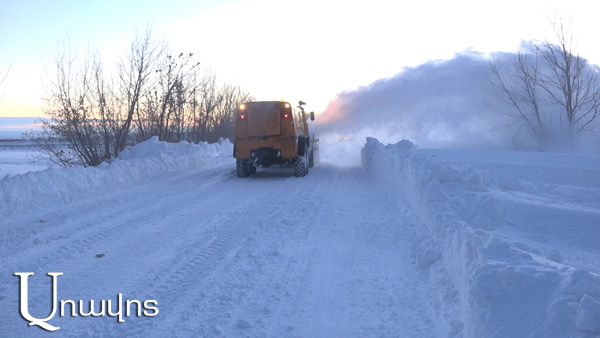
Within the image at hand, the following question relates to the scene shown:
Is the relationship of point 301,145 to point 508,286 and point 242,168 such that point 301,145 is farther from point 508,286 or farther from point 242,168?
point 508,286

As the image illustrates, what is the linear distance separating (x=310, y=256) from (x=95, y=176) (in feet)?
27.2

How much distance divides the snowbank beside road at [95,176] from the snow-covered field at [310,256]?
0.18 ft

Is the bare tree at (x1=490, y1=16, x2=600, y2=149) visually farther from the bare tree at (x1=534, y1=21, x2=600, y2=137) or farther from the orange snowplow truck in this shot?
the orange snowplow truck

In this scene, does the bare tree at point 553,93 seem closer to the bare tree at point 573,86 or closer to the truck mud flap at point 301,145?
the bare tree at point 573,86

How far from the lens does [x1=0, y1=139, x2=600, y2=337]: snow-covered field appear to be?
13.6ft

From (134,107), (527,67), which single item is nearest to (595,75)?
(527,67)

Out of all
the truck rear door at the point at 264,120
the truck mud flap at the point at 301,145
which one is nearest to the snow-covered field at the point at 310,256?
the truck mud flap at the point at 301,145

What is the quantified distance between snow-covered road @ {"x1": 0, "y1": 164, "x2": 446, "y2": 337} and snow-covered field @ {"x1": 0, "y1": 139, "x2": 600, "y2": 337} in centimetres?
2

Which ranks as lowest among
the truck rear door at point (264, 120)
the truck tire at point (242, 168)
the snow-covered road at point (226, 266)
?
the snow-covered road at point (226, 266)

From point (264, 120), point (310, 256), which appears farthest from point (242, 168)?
point (310, 256)

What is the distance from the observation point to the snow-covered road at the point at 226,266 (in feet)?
15.1

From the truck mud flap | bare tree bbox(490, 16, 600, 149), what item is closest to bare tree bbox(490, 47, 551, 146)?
bare tree bbox(490, 16, 600, 149)

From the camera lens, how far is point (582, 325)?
307 centimetres

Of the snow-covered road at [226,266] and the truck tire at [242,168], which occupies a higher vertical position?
the truck tire at [242,168]
